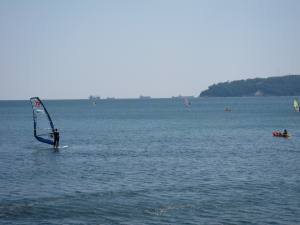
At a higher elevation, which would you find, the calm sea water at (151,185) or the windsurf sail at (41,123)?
the windsurf sail at (41,123)

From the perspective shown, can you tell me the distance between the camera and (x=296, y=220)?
29.0 m

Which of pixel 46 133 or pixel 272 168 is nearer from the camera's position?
pixel 272 168

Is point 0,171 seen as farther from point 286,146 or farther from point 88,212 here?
point 286,146

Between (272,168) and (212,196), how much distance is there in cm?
1446

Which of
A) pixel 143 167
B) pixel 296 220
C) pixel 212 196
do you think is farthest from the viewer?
pixel 143 167

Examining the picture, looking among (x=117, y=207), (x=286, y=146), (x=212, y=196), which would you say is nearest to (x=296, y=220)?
(x=212, y=196)

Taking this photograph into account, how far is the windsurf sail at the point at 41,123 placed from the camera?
220 ft

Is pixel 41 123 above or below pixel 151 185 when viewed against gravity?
above

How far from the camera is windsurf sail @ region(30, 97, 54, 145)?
6719cm

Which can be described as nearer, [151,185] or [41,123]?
[151,185]

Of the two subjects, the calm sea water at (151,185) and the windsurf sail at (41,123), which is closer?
the calm sea water at (151,185)

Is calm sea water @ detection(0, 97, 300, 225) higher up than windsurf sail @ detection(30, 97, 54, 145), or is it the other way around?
windsurf sail @ detection(30, 97, 54, 145)

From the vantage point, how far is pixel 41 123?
2788 inches

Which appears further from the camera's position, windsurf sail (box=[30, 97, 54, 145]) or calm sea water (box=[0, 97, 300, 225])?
windsurf sail (box=[30, 97, 54, 145])
